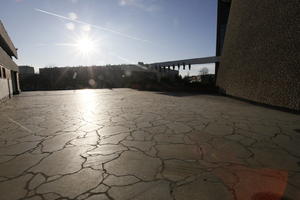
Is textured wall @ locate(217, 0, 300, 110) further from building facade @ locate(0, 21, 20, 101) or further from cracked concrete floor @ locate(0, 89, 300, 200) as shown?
building facade @ locate(0, 21, 20, 101)

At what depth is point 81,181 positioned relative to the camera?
1996 millimetres

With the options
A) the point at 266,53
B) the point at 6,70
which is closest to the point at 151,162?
the point at 266,53

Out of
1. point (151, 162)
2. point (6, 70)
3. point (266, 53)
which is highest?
point (266, 53)

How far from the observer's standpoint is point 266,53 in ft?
24.0

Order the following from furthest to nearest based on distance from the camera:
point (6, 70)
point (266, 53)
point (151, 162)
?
point (6, 70)
point (266, 53)
point (151, 162)

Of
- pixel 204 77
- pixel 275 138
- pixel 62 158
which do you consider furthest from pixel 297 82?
pixel 204 77

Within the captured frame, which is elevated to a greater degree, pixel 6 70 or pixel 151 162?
→ pixel 6 70

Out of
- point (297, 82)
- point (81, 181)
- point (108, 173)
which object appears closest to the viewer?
point (81, 181)

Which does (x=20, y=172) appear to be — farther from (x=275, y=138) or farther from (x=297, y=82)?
(x=297, y=82)

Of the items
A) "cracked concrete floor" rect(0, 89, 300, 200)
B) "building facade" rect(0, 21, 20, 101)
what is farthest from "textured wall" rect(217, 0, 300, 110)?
"building facade" rect(0, 21, 20, 101)

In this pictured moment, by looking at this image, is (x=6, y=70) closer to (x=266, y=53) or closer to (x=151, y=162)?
(x=151, y=162)

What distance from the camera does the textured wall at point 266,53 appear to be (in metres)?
6.12

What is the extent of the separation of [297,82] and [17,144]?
819cm

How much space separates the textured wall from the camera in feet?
20.1
